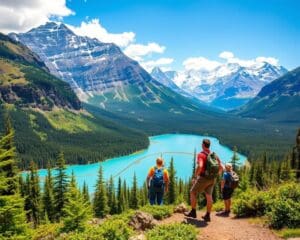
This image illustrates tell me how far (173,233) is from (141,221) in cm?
497

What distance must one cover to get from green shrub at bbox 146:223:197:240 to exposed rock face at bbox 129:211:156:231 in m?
3.70

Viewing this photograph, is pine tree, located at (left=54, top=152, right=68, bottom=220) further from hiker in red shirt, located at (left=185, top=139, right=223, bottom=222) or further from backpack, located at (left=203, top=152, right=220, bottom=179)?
backpack, located at (left=203, top=152, right=220, bottom=179)

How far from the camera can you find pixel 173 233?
17.5 meters

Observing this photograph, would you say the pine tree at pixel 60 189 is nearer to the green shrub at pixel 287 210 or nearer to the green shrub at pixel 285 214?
the green shrub at pixel 287 210

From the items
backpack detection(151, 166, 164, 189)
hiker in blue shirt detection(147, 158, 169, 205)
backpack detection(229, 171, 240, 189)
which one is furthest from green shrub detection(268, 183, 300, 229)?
backpack detection(151, 166, 164, 189)

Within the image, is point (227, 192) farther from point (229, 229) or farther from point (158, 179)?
point (229, 229)

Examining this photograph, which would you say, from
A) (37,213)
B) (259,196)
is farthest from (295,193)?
(37,213)

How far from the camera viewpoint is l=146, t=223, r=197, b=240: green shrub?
676 inches

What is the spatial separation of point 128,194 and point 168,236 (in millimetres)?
88186

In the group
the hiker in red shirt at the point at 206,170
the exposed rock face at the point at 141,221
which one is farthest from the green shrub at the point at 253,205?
the exposed rock face at the point at 141,221

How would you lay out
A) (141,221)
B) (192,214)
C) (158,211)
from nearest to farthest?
(141,221), (192,214), (158,211)

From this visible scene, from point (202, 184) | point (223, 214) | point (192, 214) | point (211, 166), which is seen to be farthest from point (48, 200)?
point (211, 166)

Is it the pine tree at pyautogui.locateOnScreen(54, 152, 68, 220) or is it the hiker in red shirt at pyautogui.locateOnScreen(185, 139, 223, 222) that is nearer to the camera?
the hiker in red shirt at pyautogui.locateOnScreen(185, 139, 223, 222)

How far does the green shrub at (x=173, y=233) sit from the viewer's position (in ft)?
56.3
